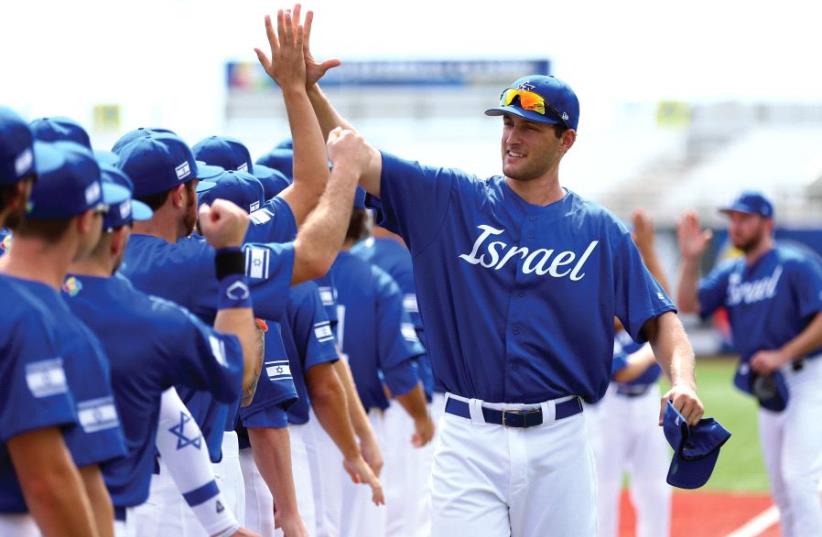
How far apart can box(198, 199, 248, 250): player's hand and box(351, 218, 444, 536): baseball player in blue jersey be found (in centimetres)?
459

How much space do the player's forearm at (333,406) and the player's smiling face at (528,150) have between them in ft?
4.30

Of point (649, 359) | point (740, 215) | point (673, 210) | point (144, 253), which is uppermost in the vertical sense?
point (144, 253)

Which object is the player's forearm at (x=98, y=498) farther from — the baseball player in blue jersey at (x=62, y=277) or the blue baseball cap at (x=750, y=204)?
the blue baseball cap at (x=750, y=204)

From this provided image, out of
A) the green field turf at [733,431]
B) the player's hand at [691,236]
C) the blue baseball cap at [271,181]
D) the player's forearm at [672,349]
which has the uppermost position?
the blue baseball cap at [271,181]

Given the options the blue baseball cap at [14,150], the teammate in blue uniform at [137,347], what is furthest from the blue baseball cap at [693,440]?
the blue baseball cap at [14,150]

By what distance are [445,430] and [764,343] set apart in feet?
15.4

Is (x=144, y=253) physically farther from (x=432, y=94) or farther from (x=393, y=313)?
(x=432, y=94)

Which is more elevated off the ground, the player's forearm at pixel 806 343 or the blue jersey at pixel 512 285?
the blue jersey at pixel 512 285

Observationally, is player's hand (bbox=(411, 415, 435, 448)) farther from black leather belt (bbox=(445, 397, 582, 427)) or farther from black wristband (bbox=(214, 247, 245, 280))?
black wristband (bbox=(214, 247, 245, 280))

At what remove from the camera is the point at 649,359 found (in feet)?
29.0

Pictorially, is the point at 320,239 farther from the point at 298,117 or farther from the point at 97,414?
the point at 97,414

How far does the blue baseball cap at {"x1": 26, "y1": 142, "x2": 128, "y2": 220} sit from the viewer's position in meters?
3.27

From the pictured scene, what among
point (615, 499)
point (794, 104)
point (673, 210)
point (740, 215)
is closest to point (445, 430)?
point (615, 499)

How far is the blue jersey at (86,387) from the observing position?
3232mm
